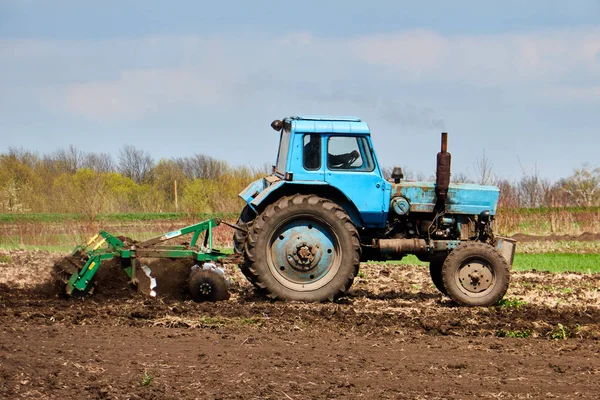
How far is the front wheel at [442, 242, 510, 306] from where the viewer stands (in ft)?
35.7

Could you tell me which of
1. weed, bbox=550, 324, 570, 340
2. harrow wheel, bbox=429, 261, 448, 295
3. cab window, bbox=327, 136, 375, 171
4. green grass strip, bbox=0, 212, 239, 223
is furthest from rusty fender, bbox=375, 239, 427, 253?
green grass strip, bbox=0, 212, 239, 223

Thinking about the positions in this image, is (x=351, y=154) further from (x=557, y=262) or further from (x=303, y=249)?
(x=557, y=262)

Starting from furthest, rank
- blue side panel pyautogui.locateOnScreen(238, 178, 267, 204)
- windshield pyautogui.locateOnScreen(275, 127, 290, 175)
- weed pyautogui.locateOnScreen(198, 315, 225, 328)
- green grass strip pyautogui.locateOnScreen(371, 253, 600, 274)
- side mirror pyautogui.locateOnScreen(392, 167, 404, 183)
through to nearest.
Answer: green grass strip pyautogui.locateOnScreen(371, 253, 600, 274), blue side panel pyautogui.locateOnScreen(238, 178, 267, 204), side mirror pyautogui.locateOnScreen(392, 167, 404, 183), windshield pyautogui.locateOnScreen(275, 127, 290, 175), weed pyautogui.locateOnScreen(198, 315, 225, 328)

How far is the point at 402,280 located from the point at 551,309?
3848 millimetres

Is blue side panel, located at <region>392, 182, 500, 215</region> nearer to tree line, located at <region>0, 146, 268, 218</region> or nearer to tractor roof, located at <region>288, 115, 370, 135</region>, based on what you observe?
tractor roof, located at <region>288, 115, 370, 135</region>

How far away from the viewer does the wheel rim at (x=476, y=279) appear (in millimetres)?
10945

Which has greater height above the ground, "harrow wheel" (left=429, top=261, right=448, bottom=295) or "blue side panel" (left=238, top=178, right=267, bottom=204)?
"blue side panel" (left=238, top=178, right=267, bottom=204)

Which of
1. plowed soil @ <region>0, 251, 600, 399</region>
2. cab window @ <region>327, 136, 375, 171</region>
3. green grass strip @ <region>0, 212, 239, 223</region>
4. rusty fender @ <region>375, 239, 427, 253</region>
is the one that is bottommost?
plowed soil @ <region>0, 251, 600, 399</region>

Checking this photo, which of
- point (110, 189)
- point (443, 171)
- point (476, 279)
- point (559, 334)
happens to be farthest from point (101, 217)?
point (559, 334)

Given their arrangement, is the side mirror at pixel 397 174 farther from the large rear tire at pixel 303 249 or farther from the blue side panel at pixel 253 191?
the blue side panel at pixel 253 191

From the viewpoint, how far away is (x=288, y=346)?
8.06 metres

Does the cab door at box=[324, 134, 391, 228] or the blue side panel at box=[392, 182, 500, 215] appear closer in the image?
the cab door at box=[324, 134, 391, 228]

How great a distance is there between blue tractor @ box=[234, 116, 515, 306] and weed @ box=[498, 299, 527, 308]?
16 centimetres

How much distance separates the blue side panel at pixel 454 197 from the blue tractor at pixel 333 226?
61mm
